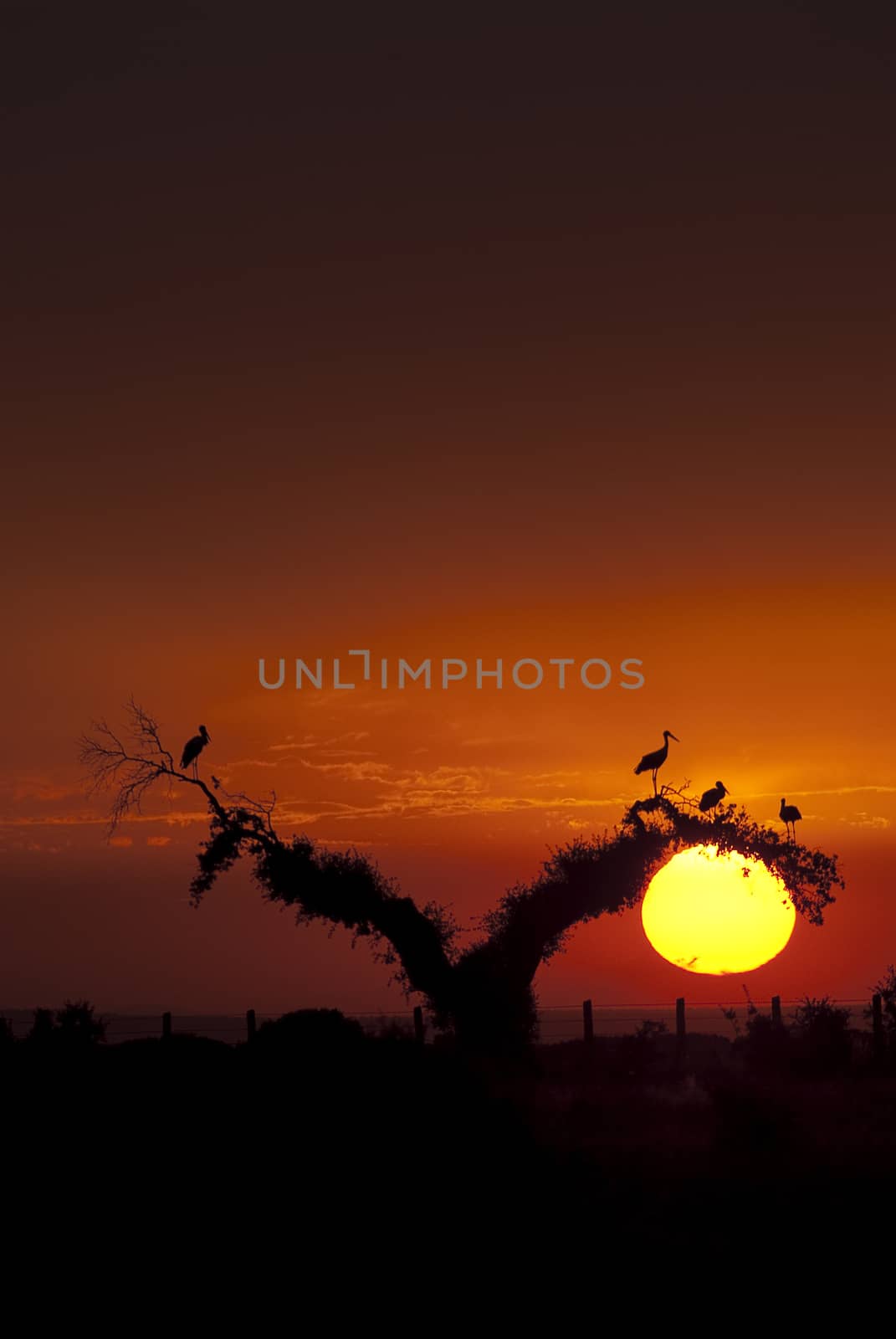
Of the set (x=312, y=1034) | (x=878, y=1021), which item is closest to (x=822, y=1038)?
(x=878, y=1021)

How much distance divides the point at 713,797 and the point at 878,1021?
8950 mm

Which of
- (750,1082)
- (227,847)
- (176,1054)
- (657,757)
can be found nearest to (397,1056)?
(176,1054)

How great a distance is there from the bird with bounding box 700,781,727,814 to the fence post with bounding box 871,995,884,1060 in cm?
834

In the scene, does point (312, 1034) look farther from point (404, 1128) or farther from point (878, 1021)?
point (878, 1021)

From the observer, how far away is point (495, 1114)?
21.0 metres

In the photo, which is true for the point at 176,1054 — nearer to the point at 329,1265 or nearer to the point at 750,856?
the point at 329,1265

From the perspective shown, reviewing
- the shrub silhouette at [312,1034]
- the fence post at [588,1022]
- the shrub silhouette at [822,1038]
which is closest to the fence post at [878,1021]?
the shrub silhouette at [822,1038]

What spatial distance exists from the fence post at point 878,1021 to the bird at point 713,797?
328 inches

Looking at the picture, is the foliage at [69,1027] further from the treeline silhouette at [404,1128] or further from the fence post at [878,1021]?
the fence post at [878,1021]

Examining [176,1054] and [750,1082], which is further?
→ [750,1082]

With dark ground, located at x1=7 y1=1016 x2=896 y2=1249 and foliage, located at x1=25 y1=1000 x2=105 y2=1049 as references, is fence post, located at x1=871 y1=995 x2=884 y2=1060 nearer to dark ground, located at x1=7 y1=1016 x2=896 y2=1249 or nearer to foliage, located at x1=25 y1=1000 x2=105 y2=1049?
dark ground, located at x1=7 y1=1016 x2=896 y2=1249

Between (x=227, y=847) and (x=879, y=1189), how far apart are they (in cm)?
2108

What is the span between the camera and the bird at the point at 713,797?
37188 mm

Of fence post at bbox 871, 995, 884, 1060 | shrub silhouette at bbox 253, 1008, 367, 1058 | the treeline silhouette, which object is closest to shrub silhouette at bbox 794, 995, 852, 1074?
fence post at bbox 871, 995, 884, 1060
